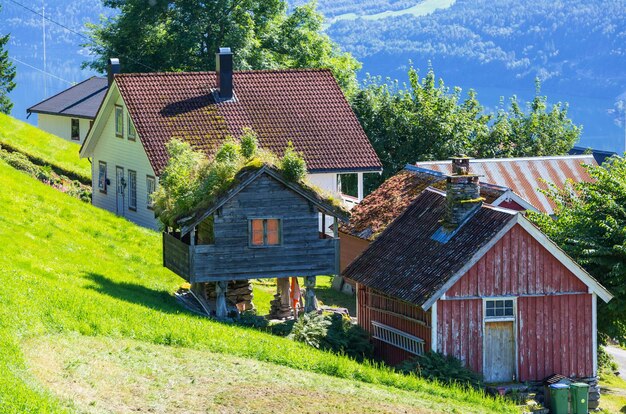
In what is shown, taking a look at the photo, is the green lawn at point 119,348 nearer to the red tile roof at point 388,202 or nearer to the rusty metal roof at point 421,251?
the rusty metal roof at point 421,251

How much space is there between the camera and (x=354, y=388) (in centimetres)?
2695

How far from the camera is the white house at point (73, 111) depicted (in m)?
77.8

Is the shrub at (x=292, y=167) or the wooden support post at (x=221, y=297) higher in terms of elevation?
the shrub at (x=292, y=167)

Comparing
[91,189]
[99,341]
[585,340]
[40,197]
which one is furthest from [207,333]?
[91,189]

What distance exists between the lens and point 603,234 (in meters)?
36.3

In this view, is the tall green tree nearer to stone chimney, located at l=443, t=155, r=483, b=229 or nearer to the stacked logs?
the stacked logs

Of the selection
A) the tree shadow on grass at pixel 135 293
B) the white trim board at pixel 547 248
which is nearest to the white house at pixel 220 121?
the tree shadow on grass at pixel 135 293

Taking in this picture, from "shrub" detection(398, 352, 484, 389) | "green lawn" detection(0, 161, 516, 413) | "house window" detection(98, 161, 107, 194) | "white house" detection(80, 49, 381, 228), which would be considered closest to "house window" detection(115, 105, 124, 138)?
"white house" detection(80, 49, 381, 228)

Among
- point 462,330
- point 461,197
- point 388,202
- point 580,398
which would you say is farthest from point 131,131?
point 580,398

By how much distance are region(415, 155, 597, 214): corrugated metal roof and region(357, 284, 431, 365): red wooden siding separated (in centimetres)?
1208

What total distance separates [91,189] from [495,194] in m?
21.1

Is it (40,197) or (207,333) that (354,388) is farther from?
(40,197)

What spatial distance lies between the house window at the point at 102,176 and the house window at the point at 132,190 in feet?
7.82

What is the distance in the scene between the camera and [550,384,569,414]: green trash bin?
31.1m
